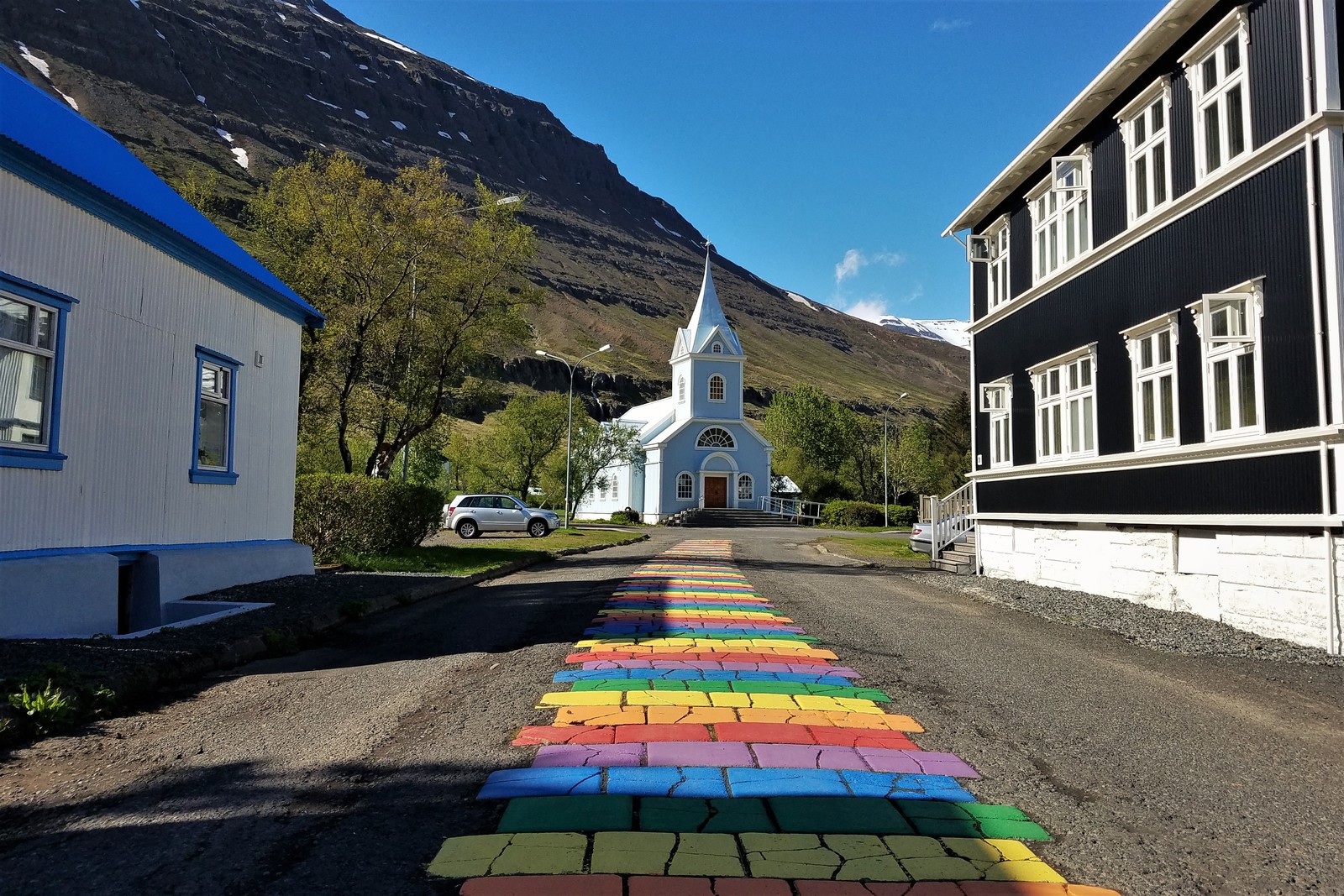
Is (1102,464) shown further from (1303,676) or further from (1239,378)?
(1303,676)

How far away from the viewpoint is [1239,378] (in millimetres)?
10766

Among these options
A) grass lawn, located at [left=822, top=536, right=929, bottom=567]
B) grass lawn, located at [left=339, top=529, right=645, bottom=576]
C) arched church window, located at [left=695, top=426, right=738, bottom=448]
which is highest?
arched church window, located at [left=695, top=426, right=738, bottom=448]

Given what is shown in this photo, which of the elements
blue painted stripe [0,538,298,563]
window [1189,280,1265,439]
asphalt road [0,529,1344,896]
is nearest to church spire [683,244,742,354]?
blue painted stripe [0,538,298,563]

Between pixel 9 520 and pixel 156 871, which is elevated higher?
pixel 9 520

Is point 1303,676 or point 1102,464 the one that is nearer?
point 1303,676

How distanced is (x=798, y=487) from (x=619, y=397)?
91.3 meters

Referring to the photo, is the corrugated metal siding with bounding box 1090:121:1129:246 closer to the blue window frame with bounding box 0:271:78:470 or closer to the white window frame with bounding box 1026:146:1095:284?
the white window frame with bounding box 1026:146:1095:284

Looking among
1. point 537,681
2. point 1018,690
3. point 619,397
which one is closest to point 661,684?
point 537,681

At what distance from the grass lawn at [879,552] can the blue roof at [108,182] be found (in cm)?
1636

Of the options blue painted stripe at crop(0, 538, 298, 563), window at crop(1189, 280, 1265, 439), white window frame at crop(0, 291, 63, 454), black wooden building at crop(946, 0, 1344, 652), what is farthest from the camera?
window at crop(1189, 280, 1265, 439)

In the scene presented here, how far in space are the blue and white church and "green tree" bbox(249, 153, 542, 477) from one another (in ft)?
109

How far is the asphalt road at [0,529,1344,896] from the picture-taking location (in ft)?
11.6

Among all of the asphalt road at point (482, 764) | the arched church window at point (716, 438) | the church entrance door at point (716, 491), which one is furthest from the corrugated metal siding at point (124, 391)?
the church entrance door at point (716, 491)

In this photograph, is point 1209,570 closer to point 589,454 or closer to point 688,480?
point 589,454
